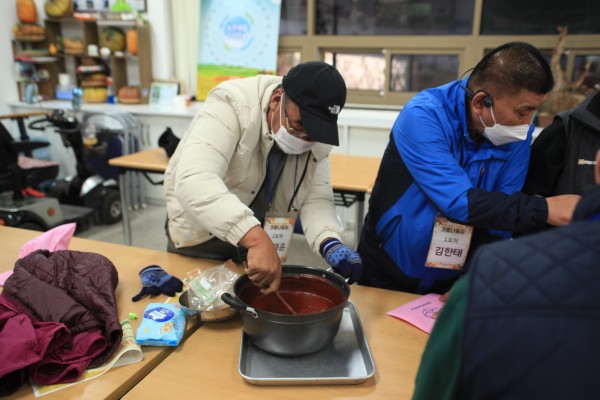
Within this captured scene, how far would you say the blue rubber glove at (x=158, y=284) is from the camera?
1308mm

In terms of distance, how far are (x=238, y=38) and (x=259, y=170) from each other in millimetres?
3369

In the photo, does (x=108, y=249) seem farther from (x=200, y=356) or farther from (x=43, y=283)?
(x=200, y=356)

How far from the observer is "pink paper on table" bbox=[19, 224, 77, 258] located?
1457 mm

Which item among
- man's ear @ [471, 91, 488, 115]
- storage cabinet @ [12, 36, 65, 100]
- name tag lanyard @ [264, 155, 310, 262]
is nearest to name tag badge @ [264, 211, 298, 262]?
name tag lanyard @ [264, 155, 310, 262]

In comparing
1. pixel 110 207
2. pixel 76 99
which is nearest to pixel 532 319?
pixel 110 207

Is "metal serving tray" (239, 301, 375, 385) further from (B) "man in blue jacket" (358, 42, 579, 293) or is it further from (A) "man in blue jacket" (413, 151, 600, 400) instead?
(A) "man in blue jacket" (413, 151, 600, 400)

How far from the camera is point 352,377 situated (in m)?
0.96

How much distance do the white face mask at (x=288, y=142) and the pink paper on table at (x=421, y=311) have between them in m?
0.54

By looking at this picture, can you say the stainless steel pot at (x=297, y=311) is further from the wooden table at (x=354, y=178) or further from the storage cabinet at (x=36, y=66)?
the storage cabinet at (x=36, y=66)

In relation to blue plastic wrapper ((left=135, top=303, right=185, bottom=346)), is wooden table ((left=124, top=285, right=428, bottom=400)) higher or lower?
lower

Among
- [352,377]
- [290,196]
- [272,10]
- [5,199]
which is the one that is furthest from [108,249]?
[272,10]

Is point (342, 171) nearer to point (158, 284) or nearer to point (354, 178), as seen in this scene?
point (354, 178)

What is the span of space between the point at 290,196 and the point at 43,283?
29.6 inches

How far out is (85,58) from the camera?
503 cm
